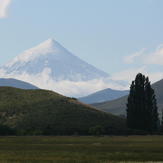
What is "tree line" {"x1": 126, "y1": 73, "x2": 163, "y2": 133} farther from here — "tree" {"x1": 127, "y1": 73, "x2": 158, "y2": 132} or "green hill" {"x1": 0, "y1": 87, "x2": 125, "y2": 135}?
→ "green hill" {"x1": 0, "y1": 87, "x2": 125, "y2": 135}

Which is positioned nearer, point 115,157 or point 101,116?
point 115,157

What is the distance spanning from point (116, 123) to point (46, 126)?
26.0 metres

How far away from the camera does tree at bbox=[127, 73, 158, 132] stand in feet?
530

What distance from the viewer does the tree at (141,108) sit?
161625mm

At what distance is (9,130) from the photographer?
153 meters

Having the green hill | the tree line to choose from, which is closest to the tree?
the tree line

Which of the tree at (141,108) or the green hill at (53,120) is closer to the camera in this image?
the tree at (141,108)

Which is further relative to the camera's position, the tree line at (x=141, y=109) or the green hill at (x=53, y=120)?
the green hill at (x=53, y=120)

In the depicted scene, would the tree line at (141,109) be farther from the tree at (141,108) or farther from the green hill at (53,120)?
the green hill at (53,120)

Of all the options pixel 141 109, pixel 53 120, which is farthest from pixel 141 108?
pixel 53 120

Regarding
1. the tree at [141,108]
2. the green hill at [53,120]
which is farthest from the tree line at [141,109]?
the green hill at [53,120]

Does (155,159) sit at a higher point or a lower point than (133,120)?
lower

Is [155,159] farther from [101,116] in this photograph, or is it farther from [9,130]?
[101,116]

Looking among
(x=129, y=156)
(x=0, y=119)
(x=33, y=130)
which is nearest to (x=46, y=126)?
(x=33, y=130)
